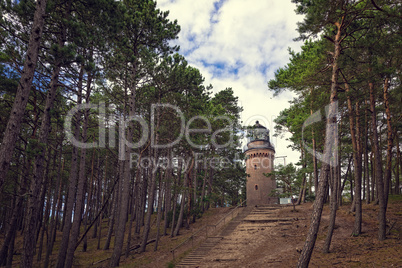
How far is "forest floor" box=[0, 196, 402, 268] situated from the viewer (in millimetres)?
10023

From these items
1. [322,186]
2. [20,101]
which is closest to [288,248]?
[322,186]

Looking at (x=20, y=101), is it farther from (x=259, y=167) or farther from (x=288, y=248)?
(x=259, y=167)

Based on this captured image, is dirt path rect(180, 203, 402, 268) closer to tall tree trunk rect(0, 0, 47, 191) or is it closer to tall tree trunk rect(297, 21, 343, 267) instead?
tall tree trunk rect(297, 21, 343, 267)

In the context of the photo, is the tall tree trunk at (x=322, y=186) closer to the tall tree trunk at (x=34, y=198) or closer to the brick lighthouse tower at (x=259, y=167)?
the tall tree trunk at (x=34, y=198)

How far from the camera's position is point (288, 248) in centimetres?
1295

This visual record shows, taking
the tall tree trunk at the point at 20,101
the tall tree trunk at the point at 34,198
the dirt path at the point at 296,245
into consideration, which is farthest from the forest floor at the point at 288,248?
the tall tree trunk at the point at 20,101

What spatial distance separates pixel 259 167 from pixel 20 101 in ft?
110

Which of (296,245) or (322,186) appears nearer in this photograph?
(322,186)

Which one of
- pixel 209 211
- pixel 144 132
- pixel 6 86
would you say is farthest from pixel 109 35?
pixel 209 211

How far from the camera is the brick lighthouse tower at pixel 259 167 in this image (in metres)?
35.7

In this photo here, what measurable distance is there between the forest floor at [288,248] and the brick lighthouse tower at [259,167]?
46.6 ft

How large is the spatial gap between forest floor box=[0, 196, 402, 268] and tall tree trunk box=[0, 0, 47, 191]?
926 centimetres

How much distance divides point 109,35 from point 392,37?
11720mm

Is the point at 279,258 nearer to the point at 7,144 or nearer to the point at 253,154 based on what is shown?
the point at 7,144
